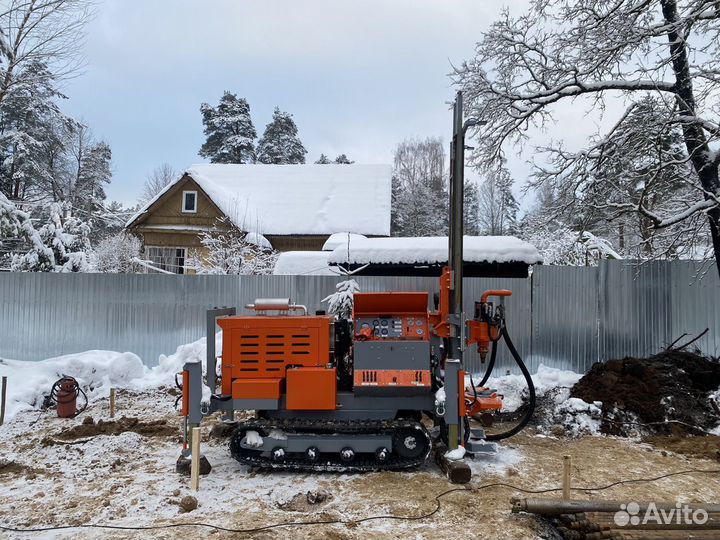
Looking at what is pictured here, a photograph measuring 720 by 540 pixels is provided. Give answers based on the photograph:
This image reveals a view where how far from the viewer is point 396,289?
35.8ft

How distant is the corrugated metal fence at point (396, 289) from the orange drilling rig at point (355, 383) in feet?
14.9

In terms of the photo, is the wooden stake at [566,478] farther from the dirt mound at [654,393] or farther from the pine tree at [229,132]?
the pine tree at [229,132]

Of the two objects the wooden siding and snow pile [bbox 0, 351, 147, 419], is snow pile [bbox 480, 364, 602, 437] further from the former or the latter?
the wooden siding

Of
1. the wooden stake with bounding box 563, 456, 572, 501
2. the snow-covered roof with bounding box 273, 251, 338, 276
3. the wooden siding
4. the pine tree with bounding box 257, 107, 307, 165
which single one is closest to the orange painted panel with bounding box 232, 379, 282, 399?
the wooden stake with bounding box 563, 456, 572, 501

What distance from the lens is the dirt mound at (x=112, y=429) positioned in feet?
23.7

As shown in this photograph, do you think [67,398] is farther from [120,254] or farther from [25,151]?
[25,151]

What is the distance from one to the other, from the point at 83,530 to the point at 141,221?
2257 cm

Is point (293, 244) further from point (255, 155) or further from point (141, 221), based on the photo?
point (255, 155)

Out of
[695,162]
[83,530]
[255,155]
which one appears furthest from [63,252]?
[255,155]

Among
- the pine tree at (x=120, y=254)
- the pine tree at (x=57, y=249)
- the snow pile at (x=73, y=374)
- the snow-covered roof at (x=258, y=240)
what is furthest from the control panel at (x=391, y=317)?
the pine tree at (x=120, y=254)

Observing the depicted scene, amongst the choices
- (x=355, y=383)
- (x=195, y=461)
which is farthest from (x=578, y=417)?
(x=195, y=461)

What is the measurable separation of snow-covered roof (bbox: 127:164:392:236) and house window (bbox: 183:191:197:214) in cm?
82

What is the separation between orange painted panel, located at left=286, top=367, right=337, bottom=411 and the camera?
5852 mm

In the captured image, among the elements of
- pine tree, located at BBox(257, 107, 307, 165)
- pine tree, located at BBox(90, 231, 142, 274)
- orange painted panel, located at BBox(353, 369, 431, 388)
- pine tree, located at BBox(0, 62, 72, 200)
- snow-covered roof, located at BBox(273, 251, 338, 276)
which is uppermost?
pine tree, located at BBox(257, 107, 307, 165)
